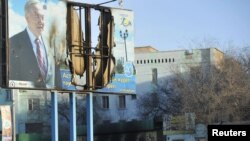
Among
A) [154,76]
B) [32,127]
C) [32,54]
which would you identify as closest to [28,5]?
[32,54]

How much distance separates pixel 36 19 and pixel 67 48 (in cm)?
191

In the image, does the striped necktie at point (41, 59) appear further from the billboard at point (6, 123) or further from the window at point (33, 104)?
the window at point (33, 104)

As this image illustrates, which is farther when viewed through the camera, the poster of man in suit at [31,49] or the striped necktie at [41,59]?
the striped necktie at [41,59]

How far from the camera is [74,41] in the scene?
21.5 metres

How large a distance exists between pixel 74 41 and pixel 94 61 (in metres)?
1.36

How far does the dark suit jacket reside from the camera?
741 inches

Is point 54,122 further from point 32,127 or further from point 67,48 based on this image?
point 32,127


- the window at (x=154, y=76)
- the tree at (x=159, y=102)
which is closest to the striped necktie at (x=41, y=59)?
the tree at (x=159, y=102)

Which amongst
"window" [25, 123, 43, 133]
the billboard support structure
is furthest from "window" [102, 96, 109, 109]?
the billboard support structure

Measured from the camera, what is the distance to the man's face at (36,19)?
64.5 ft

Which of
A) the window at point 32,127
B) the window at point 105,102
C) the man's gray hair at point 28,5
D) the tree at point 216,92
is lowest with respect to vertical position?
the window at point 32,127

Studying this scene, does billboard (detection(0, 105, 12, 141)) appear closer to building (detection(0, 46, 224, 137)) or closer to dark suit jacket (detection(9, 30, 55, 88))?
dark suit jacket (detection(9, 30, 55, 88))

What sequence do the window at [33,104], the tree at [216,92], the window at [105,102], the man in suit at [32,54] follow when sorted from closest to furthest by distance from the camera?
1. the man in suit at [32,54]
2. the tree at [216,92]
3. the window at [33,104]
4. the window at [105,102]

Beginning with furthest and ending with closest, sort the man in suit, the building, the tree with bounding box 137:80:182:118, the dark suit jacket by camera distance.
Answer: the building < the tree with bounding box 137:80:182:118 < the man in suit < the dark suit jacket
